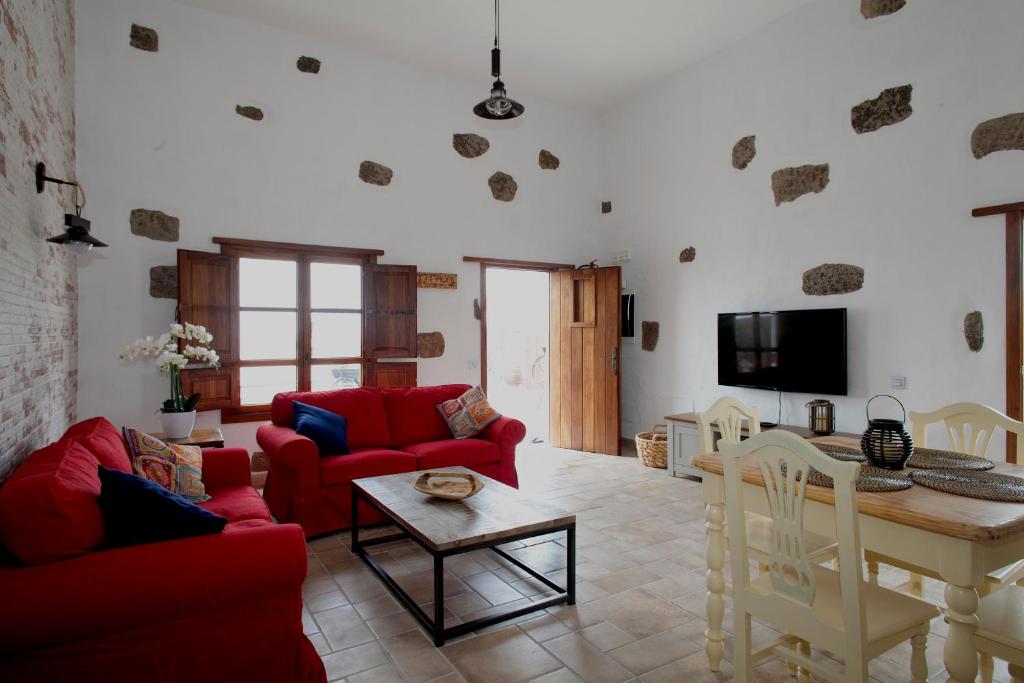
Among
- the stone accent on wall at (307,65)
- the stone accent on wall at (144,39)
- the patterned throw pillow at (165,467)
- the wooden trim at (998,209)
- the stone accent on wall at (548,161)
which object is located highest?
the stone accent on wall at (307,65)

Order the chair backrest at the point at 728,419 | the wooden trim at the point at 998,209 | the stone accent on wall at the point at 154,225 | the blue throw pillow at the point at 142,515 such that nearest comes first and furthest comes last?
the blue throw pillow at the point at 142,515
the chair backrest at the point at 728,419
the wooden trim at the point at 998,209
the stone accent on wall at the point at 154,225

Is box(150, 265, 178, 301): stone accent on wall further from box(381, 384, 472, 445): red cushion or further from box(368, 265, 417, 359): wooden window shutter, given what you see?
box(381, 384, 472, 445): red cushion

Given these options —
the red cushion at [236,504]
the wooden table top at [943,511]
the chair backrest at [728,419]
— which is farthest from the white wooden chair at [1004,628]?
the red cushion at [236,504]

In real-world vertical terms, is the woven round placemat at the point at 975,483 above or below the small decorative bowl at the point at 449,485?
above

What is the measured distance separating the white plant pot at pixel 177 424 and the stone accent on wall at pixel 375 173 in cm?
277

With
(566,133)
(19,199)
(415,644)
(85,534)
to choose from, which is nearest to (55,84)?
(19,199)

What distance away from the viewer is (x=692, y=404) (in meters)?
5.85

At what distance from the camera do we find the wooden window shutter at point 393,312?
18.1ft

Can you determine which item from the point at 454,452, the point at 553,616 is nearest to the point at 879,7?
the point at 454,452

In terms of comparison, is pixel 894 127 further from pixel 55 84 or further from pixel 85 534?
pixel 55 84

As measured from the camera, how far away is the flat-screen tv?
452cm

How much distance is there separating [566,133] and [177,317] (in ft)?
15.2

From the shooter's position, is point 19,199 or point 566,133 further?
point 566,133

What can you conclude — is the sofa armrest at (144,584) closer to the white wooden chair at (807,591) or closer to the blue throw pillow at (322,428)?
the white wooden chair at (807,591)
